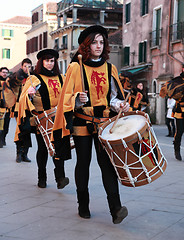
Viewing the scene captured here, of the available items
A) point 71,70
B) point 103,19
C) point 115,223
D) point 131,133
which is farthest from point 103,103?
point 103,19

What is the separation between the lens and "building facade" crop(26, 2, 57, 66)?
53750mm

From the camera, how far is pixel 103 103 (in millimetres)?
5184

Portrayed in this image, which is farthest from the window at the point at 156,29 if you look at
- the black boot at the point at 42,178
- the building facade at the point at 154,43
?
the black boot at the point at 42,178

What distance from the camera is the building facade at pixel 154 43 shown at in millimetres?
26438

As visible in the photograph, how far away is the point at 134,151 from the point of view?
4.53 metres

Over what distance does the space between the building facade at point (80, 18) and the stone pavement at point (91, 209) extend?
1515 inches

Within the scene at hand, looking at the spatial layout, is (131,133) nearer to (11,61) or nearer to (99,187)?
(99,187)

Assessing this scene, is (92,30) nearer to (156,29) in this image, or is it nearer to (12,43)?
(156,29)

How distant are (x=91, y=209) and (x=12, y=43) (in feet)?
206

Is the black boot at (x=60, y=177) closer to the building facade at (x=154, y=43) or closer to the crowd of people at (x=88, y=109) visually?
the crowd of people at (x=88, y=109)

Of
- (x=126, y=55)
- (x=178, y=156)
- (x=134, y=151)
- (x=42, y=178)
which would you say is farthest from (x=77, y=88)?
(x=126, y=55)

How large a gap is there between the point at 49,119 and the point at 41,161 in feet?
2.06

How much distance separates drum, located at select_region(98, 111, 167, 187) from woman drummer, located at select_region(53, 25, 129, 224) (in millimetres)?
333

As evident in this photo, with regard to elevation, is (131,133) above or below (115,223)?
above
